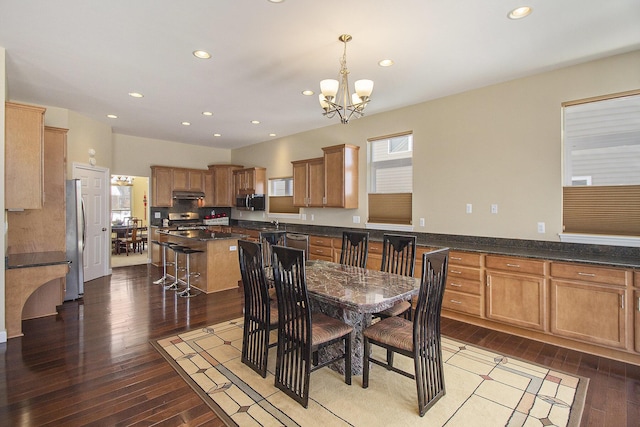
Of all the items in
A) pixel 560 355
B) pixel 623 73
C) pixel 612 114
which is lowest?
pixel 560 355

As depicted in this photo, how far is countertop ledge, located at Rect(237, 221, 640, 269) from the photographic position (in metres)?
2.95

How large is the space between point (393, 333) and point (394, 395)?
19.0 inches

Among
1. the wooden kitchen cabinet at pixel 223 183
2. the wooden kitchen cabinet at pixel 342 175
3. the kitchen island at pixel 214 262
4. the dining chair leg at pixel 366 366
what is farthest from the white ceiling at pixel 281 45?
the wooden kitchen cabinet at pixel 223 183

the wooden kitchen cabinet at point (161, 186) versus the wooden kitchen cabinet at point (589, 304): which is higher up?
the wooden kitchen cabinet at point (161, 186)

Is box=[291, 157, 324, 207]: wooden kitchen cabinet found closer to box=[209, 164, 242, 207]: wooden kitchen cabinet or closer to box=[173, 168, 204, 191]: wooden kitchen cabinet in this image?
box=[209, 164, 242, 207]: wooden kitchen cabinet

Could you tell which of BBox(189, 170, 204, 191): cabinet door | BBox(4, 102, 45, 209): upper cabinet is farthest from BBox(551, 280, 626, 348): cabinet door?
BBox(189, 170, 204, 191): cabinet door

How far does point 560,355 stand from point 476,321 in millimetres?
862

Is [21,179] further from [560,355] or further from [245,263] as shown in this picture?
[560,355]

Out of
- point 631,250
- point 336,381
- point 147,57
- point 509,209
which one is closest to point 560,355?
point 631,250

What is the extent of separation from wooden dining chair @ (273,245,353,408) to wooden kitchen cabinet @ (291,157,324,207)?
349 centimetres

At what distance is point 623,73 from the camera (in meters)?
3.10

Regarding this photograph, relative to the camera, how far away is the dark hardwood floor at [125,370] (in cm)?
210

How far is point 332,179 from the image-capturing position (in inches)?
216

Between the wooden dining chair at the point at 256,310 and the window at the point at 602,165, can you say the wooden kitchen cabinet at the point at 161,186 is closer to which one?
the wooden dining chair at the point at 256,310
